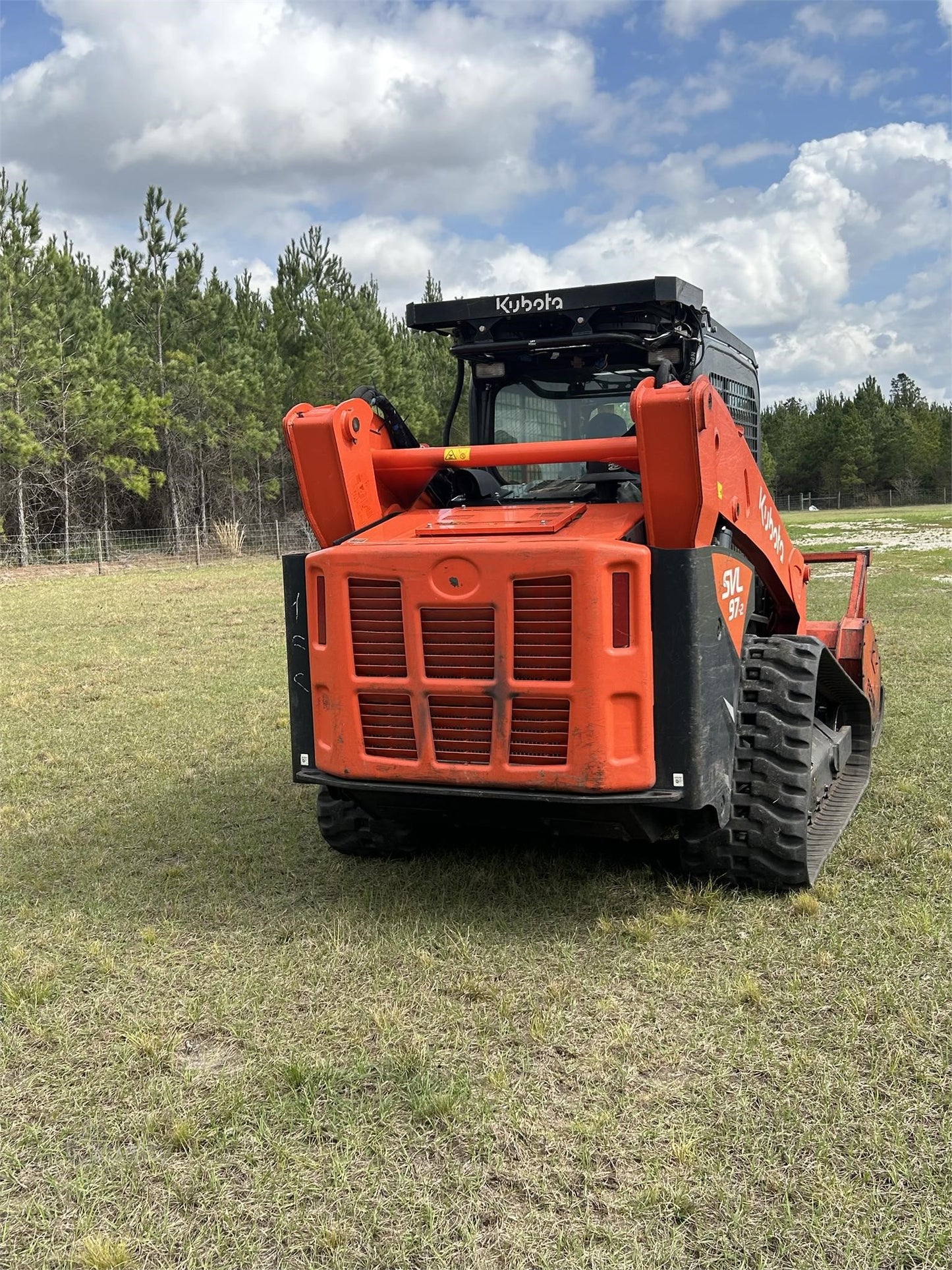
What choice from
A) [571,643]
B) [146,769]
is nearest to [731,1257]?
[571,643]

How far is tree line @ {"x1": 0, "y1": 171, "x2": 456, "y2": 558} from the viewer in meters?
30.6

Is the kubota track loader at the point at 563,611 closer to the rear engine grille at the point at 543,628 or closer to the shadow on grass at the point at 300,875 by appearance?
the rear engine grille at the point at 543,628

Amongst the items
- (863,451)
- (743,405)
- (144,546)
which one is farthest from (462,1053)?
(863,451)

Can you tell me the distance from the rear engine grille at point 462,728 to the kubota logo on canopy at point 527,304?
6.22 ft

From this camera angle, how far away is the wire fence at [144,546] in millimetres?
31375

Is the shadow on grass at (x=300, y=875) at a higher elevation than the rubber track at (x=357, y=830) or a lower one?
lower

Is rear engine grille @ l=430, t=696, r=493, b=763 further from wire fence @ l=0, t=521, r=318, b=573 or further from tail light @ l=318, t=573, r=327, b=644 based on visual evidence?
wire fence @ l=0, t=521, r=318, b=573

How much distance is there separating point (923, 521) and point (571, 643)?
4326 cm

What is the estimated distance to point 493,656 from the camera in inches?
155

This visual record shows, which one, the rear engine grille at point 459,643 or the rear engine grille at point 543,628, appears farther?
the rear engine grille at point 459,643

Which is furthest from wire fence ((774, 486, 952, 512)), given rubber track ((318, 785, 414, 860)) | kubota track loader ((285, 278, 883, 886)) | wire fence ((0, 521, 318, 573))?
rubber track ((318, 785, 414, 860))

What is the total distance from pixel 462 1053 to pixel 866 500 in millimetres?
83204

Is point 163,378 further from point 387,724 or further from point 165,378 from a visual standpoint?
point 387,724

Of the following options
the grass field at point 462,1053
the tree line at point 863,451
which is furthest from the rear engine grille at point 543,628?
the tree line at point 863,451
